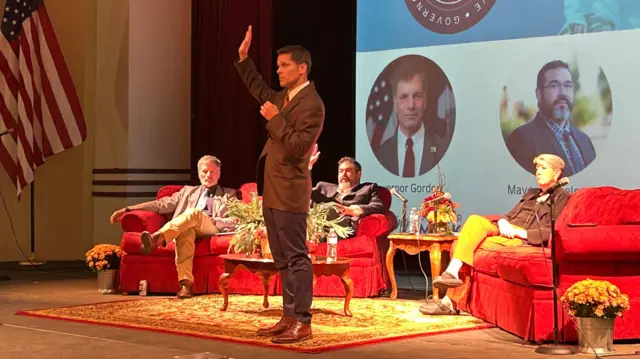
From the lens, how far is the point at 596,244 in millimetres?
5133

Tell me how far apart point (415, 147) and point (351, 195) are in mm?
1102

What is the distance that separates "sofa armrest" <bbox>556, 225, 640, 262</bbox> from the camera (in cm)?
512

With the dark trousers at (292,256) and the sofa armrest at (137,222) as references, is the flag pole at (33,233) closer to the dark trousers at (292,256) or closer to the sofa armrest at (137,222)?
the sofa armrest at (137,222)

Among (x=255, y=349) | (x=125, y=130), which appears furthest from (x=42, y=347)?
(x=125, y=130)

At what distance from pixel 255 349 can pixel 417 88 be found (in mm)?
3885

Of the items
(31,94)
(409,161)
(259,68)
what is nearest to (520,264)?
(409,161)

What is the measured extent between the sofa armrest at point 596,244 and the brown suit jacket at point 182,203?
3.01 metres

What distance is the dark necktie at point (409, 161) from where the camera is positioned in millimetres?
8406

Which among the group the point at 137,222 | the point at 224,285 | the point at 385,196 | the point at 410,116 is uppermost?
the point at 410,116

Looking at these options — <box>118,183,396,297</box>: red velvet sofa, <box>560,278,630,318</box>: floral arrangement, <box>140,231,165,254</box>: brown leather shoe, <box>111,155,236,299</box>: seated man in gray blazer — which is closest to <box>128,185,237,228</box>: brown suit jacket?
<box>111,155,236,299</box>: seated man in gray blazer

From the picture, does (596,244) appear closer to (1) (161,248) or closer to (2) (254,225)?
(2) (254,225)

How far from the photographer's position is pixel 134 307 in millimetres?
6551

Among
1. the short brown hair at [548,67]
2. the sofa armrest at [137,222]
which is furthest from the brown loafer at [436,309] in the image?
the sofa armrest at [137,222]

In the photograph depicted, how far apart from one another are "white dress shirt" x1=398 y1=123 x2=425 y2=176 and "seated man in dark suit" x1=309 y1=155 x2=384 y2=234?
0.93 meters
